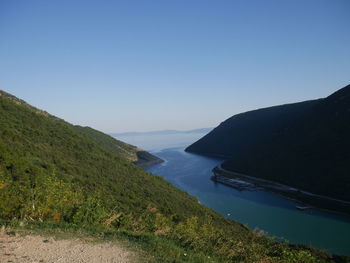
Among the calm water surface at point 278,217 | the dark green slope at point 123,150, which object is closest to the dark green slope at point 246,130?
the dark green slope at point 123,150

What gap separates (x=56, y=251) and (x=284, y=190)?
53.0m

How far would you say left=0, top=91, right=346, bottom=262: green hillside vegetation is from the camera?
369 inches

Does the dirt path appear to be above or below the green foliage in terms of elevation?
above

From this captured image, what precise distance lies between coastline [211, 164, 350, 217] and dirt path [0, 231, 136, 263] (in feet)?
142

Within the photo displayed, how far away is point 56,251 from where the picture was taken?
6.65 meters

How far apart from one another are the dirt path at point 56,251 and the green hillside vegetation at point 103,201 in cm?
103

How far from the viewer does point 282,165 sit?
62.2 m

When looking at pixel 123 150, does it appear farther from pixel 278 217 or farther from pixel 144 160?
pixel 278 217

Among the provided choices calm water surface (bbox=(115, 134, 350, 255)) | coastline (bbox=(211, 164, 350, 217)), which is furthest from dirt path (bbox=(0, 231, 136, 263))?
coastline (bbox=(211, 164, 350, 217))

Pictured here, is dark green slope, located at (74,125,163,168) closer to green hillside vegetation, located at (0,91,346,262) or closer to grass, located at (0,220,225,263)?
green hillside vegetation, located at (0,91,346,262)

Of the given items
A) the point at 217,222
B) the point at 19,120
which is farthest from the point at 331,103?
the point at 19,120

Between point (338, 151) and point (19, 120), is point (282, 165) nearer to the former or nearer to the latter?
point (338, 151)

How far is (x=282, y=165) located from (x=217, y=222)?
40.9 m

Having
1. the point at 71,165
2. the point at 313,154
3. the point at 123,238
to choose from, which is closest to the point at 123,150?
the point at 313,154
